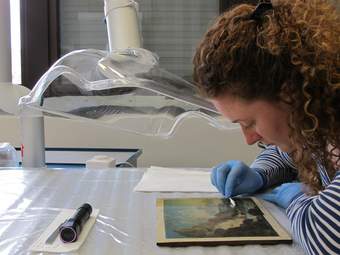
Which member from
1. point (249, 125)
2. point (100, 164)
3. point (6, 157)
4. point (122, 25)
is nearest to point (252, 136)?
point (249, 125)

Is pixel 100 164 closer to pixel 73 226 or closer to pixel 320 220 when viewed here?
pixel 73 226

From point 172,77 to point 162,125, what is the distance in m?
0.19

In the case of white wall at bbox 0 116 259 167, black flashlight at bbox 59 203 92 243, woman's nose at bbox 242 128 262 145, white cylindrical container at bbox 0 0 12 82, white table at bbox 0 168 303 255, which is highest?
white cylindrical container at bbox 0 0 12 82

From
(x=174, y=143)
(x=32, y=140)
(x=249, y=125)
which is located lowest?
(x=174, y=143)

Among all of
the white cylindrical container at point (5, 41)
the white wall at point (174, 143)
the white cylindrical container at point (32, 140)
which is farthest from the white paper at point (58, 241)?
the white wall at point (174, 143)

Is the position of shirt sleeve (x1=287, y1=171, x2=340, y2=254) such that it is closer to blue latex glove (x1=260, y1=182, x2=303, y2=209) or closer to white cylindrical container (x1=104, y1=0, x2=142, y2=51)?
blue latex glove (x1=260, y1=182, x2=303, y2=209)

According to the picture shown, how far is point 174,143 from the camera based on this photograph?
180 cm

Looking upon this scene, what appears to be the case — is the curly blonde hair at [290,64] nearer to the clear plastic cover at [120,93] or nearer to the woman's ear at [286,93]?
the woman's ear at [286,93]

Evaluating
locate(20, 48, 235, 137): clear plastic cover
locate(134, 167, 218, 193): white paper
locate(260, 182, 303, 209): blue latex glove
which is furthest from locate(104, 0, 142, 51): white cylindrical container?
locate(260, 182, 303, 209): blue latex glove

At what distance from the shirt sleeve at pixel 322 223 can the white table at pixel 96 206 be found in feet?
0.16

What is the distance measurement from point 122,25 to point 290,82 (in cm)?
52

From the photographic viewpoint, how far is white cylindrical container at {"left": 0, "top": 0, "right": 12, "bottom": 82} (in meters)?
1.29

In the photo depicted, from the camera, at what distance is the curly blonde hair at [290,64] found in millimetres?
622

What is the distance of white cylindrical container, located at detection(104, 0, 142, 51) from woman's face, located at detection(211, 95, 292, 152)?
0.38 meters
